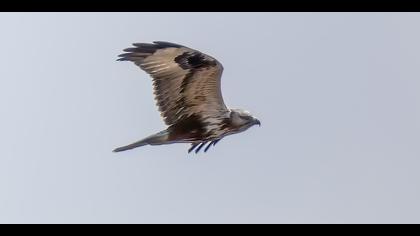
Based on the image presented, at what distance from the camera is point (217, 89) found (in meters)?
12.8

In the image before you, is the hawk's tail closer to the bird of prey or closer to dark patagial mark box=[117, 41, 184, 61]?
the bird of prey

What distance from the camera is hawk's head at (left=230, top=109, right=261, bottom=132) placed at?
12.9 meters

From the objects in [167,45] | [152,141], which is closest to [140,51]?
[167,45]

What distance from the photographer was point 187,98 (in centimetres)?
1303

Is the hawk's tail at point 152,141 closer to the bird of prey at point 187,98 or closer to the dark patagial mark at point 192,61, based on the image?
the bird of prey at point 187,98

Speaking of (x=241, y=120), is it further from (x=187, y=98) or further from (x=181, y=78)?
(x=181, y=78)

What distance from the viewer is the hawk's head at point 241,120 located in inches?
508

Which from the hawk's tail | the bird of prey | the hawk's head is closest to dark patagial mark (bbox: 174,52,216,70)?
the bird of prey

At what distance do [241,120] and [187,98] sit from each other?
3.81 ft
